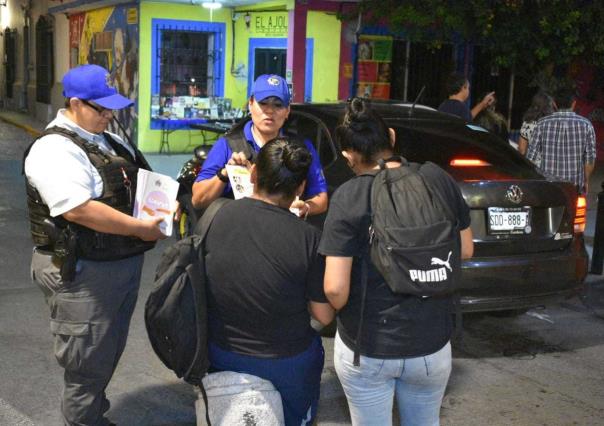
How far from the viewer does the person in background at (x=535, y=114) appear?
26.6 ft

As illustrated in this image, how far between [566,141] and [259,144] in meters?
4.36

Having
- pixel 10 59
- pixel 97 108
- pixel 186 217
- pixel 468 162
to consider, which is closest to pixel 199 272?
pixel 97 108

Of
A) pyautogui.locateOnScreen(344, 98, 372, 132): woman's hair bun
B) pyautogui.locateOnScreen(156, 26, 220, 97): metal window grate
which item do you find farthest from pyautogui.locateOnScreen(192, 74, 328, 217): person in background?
pyautogui.locateOnScreen(156, 26, 220, 97): metal window grate

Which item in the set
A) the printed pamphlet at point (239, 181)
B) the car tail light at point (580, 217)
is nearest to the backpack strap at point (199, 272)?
the printed pamphlet at point (239, 181)

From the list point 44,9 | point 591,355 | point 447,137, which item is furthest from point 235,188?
point 44,9

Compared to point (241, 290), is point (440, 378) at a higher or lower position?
lower

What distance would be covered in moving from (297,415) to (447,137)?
11.4 feet

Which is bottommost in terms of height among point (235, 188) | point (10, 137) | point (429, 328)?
point (10, 137)

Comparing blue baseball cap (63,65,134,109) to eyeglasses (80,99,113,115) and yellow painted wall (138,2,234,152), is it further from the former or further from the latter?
yellow painted wall (138,2,234,152)

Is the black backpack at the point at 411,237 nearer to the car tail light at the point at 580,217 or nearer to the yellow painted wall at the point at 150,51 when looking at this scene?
the car tail light at the point at 580,217

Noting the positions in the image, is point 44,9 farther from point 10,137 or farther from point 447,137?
point 447,137

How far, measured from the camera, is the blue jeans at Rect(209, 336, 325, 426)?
9.32 feet

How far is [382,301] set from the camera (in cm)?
288

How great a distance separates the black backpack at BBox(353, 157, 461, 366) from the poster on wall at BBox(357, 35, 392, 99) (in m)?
12.9
